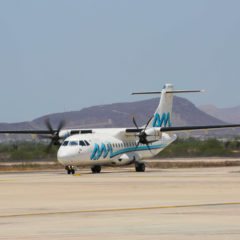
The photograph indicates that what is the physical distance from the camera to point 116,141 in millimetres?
49031

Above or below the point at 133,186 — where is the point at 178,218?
above

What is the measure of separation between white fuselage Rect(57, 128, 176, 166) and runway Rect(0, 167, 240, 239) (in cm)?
1606

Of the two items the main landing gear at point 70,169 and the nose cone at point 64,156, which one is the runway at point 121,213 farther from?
the main landing gear at point 70,169

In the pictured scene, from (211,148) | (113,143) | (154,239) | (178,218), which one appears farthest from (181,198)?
(211,148)

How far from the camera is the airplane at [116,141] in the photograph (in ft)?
146

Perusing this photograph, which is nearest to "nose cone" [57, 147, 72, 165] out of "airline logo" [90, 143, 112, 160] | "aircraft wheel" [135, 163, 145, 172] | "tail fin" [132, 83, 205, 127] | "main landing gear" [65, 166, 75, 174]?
"main landing gear" [65, 166, 75, 174]

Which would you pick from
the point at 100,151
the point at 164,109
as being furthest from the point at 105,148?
the point at 164,109

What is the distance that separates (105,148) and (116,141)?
6.97 ft

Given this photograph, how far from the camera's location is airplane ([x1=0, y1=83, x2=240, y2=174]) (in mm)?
44406

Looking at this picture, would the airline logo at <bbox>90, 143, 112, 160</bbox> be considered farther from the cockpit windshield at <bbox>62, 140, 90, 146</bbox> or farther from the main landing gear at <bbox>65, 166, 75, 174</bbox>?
the main landing gear at <bbox>65, 166, 75, 174</bbox>

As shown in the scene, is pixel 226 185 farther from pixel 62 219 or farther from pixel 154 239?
pixel 154 239

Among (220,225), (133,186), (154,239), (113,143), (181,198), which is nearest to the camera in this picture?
(154,239)

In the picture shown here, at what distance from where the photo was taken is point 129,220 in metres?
15.7

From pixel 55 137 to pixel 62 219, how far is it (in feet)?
112
